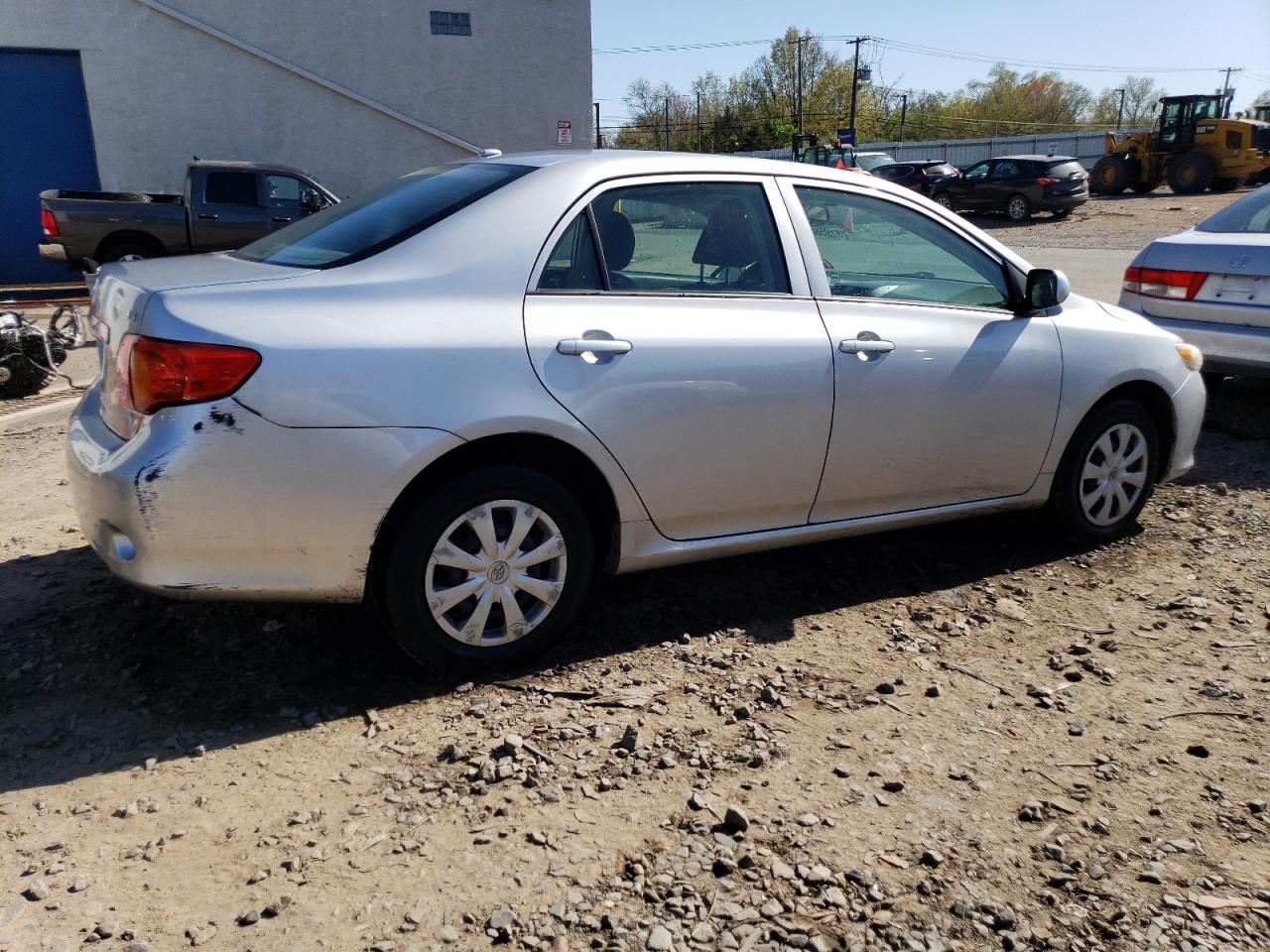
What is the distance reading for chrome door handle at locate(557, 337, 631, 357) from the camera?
3.41 meters

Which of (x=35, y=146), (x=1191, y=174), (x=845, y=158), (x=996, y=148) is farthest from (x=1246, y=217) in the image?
(x=996, y=148)

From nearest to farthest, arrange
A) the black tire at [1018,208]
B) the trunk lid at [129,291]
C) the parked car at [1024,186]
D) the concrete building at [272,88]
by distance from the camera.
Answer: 1. the trunk lid at [129,291]
2. the concrete building at [272,88]
3. the parked car at [1024,186]
4. the black tire at [1018,208]

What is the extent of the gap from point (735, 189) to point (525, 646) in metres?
1.80

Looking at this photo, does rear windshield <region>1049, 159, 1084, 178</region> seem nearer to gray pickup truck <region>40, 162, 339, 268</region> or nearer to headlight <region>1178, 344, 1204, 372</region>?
gray pickup truck <region>40, 162, 339, 268</region>

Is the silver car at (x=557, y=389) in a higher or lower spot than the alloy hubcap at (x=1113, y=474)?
higher

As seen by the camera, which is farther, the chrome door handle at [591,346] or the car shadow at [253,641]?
the chrome door handle at [591,346]

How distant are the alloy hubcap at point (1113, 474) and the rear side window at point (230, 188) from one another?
44.9ft

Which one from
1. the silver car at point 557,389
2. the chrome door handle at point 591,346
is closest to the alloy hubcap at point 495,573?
the silver car at point 557,389

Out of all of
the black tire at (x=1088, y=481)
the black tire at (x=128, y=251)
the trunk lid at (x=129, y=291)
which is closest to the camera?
the trunk lid at (x=129, y=291)

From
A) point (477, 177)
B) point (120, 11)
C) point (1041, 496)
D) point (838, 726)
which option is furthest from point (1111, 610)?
point (120, 11)

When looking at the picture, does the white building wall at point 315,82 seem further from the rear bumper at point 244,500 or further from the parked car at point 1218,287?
the rear bumper at point 244,500

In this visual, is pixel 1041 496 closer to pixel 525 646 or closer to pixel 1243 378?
pixel 525 646

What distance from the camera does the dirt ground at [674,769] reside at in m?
2.47

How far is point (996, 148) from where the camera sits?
1949 inches
